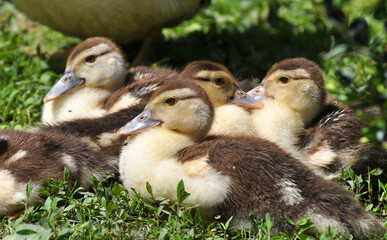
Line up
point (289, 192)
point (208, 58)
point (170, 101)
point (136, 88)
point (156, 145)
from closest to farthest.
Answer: point (289, 192) < point (156, 145) < point (170, 101) < point (136, 88) < point (208, 58)

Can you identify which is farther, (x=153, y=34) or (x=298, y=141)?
(x=153, y=34)

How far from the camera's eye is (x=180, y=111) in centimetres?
331

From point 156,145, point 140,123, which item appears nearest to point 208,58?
point 140,123

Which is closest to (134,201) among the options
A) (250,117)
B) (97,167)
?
(97,167)

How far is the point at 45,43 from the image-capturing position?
256 inches

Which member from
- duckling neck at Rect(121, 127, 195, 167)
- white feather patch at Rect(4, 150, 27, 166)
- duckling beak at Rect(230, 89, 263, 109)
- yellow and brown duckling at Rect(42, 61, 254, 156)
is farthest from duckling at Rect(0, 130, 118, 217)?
duckling beak at Rect(230, 89, 263, 109)

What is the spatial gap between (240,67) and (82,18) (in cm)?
163

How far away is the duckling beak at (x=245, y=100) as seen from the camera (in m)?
3.86

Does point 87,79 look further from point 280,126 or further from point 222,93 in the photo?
point 280,126

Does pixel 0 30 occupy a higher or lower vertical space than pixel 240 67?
higher

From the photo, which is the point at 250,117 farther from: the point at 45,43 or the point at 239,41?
the point at 45,43

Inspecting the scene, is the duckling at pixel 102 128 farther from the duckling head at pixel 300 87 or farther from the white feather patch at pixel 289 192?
the white feather patch at pixel 289 192

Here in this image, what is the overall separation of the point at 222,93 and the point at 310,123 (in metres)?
0.64

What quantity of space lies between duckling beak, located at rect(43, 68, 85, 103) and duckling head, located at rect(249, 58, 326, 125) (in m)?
1.50
